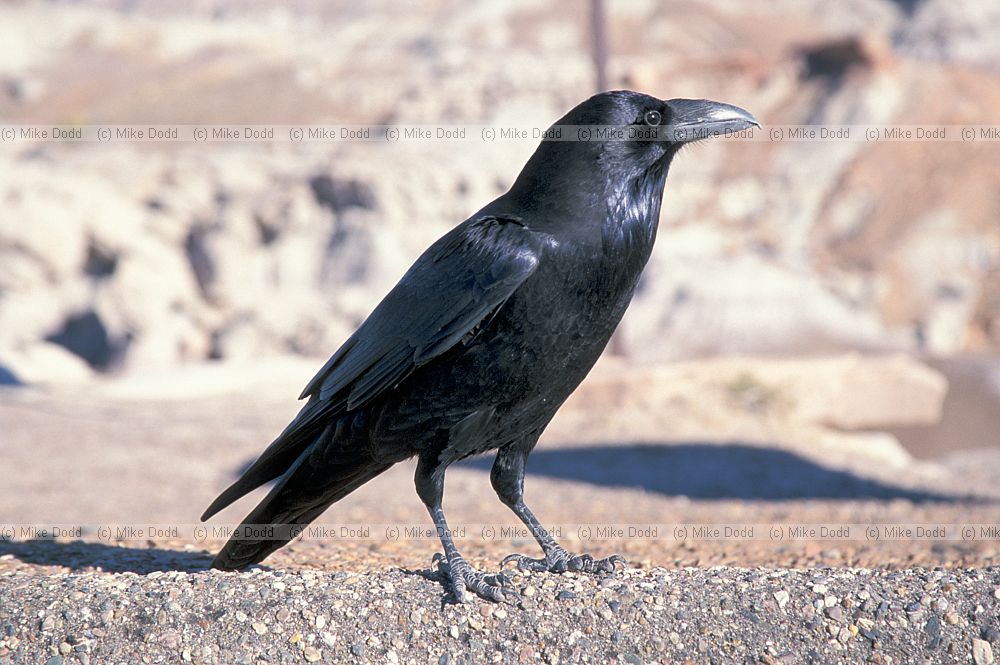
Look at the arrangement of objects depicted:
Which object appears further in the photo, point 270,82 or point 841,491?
point 270,82

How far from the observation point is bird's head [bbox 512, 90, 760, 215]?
134 inches

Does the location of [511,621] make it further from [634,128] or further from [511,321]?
[634,128]

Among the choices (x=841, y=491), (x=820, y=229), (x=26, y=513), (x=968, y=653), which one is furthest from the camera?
(x=820, y=229)

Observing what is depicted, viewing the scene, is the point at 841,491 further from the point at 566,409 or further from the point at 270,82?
the point at 270,82

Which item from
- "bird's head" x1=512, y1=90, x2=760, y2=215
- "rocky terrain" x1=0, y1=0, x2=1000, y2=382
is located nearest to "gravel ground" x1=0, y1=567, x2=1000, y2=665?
"bird's head" x1=512, y1=90, x2=760, y2=215

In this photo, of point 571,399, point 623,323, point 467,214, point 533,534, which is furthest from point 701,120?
point 467,214

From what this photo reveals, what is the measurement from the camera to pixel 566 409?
12.8m

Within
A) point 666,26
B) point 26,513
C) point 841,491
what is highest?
point 666,26

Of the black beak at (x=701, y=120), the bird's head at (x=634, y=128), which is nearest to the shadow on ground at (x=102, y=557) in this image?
the bird's head at (x=634, y=128)

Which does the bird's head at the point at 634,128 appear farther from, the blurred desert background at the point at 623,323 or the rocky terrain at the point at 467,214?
the rocky terrain at the point at 467,214

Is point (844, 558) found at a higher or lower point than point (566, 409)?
higher

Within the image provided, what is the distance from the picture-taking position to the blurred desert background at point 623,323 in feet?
31.4

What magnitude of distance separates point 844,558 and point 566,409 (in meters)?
7.91

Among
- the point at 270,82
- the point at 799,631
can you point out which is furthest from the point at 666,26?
the point at 799,631
